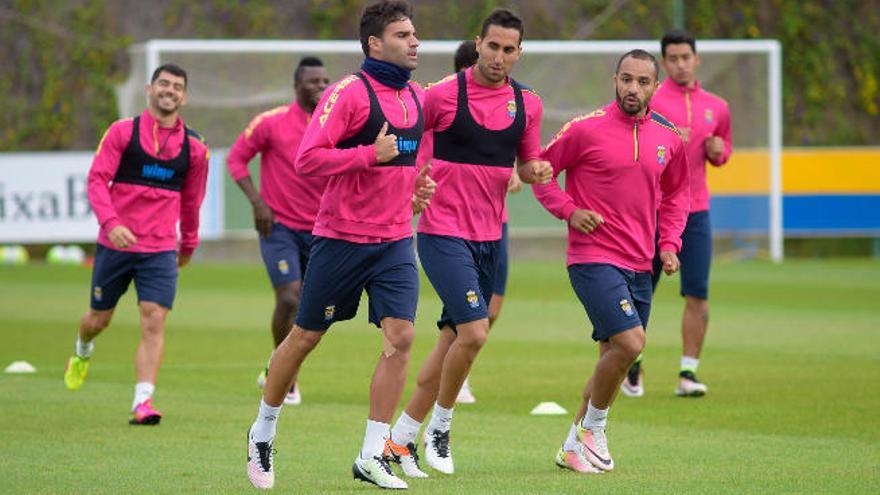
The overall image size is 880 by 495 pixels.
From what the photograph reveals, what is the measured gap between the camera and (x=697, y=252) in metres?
13.2

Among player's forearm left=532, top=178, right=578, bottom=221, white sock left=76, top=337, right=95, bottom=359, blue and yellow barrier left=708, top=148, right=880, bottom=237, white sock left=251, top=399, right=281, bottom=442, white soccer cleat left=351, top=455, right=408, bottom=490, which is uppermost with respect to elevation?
player's forearm left=532, top=178, right=578, bottom=221

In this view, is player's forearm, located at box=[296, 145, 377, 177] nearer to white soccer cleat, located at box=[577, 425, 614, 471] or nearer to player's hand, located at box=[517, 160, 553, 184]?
player's hand, located at box=[517, 160, 553, 184]

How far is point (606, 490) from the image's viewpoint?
8.63 meters

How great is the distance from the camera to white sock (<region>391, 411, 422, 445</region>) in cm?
940

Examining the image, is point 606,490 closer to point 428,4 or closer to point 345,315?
point 345,315

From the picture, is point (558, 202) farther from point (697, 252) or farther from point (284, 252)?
point (284, 252)

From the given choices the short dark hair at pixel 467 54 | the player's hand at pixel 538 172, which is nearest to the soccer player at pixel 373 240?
the player's hand at pixel 538 172

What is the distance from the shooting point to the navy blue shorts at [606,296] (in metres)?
9.39

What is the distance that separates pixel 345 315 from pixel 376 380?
1.16 ft

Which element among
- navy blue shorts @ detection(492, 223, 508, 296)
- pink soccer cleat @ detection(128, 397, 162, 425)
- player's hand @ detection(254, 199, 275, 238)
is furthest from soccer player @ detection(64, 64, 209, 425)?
navy blue shorts @ detection(492, 223, 508, 296)

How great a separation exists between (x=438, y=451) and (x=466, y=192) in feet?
4.47

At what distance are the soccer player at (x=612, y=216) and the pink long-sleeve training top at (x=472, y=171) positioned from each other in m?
0.22

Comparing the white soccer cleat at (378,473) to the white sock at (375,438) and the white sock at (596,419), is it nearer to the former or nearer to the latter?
the white sock at (375,438)

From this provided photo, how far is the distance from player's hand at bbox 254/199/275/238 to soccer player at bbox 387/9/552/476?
11.6 ft
